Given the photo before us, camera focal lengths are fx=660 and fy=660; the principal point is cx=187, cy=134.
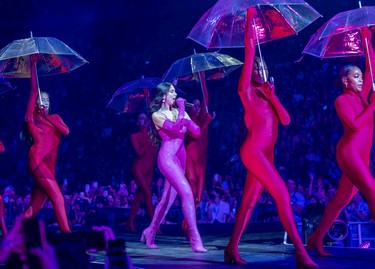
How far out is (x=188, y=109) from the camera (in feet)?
30.9

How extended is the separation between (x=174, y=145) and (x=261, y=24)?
1692 mm

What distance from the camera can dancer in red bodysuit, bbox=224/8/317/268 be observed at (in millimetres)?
5809

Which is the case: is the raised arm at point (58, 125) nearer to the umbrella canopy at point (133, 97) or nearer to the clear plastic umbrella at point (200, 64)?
the clear plastic umbrella at point (200, 64)

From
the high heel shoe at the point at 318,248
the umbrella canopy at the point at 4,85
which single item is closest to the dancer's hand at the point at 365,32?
the high heel shoe at the point at 318,248

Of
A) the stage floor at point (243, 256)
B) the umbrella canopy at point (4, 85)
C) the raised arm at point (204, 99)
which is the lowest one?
the stage floor at point (243, 256)

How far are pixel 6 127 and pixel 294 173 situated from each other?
29.3 ft

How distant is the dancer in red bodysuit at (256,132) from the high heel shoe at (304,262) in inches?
20.1

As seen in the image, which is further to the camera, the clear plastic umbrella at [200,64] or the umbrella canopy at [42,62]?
the clear plastic umbrella at [200,64]

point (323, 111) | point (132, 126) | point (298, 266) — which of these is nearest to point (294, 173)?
point (323, 111)

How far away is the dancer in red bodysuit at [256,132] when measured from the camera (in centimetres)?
581

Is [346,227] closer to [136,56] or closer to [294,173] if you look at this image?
[294,173]

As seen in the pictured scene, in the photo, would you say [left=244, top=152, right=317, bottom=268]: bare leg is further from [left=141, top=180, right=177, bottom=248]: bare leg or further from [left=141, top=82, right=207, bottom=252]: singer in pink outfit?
[left=141, top=180, right=177, bottom=248]: bare leg

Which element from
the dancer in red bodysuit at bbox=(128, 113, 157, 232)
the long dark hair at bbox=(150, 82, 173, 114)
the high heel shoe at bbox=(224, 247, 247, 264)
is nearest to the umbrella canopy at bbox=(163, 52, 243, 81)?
the long dark hair at bbox=(150, 82, 173, 114)

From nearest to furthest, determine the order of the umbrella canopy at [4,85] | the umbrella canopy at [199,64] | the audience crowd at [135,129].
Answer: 1. the umbrella canopy at [199,64]
2. the umbrella canopy at [4,85]
3. the audience crowd at [135,129]
